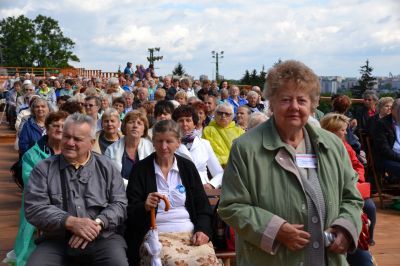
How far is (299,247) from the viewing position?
7.55 feet

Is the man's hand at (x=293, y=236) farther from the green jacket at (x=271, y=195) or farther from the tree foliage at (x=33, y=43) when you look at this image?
the tree foliage at (x=33, y=43)

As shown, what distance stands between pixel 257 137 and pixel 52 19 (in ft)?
262

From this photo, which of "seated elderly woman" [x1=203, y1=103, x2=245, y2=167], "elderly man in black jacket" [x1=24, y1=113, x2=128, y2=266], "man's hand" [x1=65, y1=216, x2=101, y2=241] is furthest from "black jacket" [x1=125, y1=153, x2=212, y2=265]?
"seated elderly woman" [x1=203, y1=103, x2=245, y2=167]

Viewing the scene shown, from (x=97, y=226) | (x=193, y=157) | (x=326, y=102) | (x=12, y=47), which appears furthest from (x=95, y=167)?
(x=12, y=47)

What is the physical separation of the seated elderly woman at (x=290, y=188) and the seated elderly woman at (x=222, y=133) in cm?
380

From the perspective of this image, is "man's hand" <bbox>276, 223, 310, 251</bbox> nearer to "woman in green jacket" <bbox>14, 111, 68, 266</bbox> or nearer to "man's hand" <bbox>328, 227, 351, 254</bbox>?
"man's hand" <bbox>328, 227, 351, 254</bbox>

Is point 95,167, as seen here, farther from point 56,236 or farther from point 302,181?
point 302,181

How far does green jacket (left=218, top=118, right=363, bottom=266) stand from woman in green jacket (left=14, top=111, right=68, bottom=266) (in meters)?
2.06

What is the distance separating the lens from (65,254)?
3533mm

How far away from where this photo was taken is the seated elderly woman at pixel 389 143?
686 cm

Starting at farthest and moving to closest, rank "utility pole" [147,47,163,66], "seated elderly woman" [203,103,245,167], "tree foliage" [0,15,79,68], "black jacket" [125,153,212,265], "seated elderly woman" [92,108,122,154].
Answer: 1. "tree foliage" [0,15,79,68]
2. "utility pole" [147,47,163,66]
3. "seated elderly woman" [203,103,245,167]
4. "seated elderly woman" [92,108,122,154]
5. "black jacket" [125,153,212,265]

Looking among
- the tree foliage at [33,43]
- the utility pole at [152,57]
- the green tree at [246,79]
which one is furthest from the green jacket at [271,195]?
the tree foliage at [33,43]

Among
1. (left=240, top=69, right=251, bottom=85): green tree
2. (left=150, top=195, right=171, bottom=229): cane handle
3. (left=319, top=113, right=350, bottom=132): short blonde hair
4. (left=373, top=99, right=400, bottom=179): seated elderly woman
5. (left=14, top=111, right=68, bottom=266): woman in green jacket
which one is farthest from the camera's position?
(left=240, top=69, right=251, bottom=85): green tree

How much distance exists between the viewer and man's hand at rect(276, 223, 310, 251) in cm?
227
